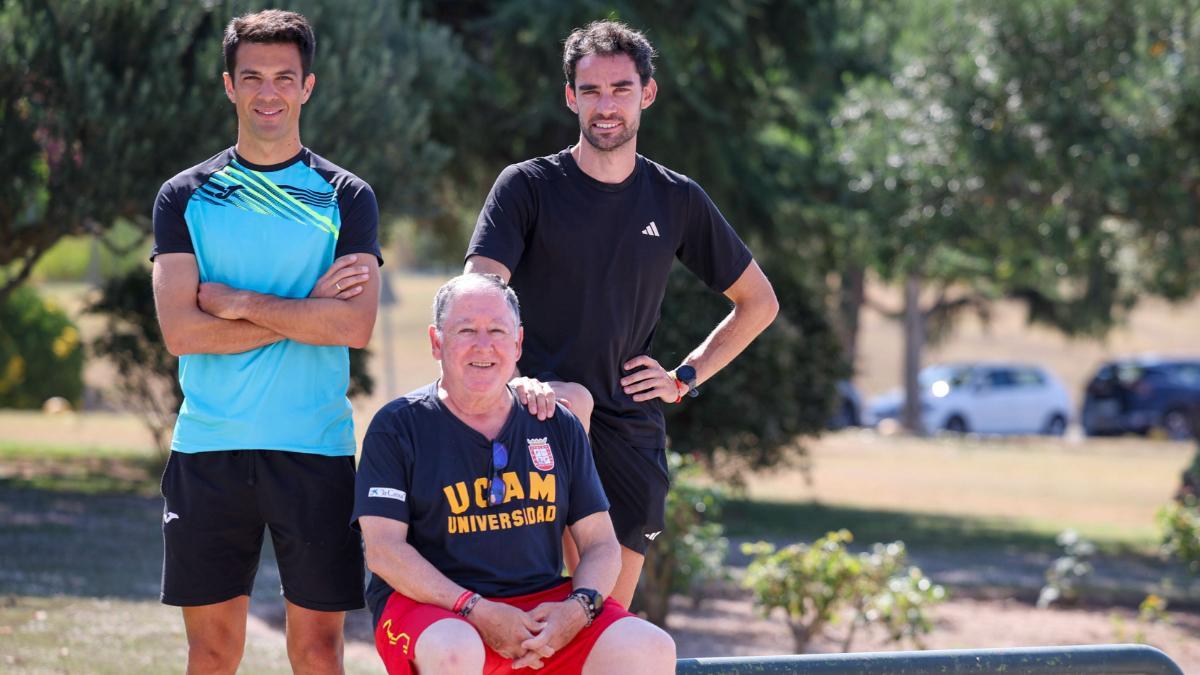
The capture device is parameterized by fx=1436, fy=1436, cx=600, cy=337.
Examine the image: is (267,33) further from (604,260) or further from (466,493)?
(466,493)

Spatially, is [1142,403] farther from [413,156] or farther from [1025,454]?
[413,156]

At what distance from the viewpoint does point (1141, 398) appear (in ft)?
93.7

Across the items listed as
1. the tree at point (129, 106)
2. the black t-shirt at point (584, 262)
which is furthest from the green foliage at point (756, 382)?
the black t-shirt at point (584, 262)

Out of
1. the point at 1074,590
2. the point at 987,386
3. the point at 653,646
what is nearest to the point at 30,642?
the point at 653,646

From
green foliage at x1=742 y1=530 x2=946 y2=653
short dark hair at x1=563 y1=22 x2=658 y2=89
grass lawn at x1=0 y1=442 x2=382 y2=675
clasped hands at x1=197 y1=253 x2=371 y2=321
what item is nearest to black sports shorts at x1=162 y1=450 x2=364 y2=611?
clasped hands at x1=197 y1=253 x2=371 y2=321

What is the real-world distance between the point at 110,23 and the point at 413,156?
88.2 inches

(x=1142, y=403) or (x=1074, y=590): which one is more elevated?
(x=1142, y=403)

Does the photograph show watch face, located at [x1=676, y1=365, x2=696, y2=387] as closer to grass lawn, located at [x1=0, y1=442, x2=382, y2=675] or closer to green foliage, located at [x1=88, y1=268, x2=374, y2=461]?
grass lawn, located at [x1=0, y1=442, x2=382, y2=675]

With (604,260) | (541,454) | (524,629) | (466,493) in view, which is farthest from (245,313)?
(524,629)

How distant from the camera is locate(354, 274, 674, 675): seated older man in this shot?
3.58 m

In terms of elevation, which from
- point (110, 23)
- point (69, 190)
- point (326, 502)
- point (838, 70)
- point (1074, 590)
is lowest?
point (1074, 590)

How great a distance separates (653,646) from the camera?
11.7ft

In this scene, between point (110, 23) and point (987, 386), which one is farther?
point (987, 386)

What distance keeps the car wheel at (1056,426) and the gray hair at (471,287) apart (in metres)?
28.0
